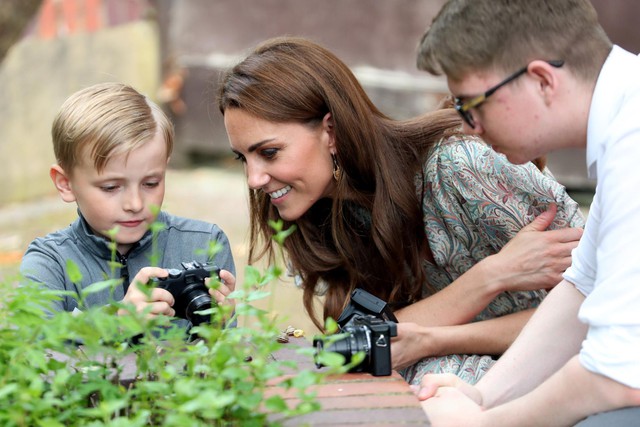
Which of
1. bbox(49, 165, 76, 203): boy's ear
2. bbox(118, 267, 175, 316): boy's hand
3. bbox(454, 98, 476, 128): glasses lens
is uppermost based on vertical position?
bbox(49, 165, 76, 203): boy's ear

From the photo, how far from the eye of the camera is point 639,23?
275 inches

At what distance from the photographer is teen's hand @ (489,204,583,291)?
10.0ft

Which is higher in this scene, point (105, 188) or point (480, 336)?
point (105, 188)

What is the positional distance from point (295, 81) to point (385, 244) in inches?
22.8

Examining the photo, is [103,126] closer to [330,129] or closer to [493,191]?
[330,129]

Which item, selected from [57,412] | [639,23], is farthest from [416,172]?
[639,23]

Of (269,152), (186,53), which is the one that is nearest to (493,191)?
(269,152)

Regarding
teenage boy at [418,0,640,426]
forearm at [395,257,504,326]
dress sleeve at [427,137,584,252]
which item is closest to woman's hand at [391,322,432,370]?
forearm at [395,257,504,326]

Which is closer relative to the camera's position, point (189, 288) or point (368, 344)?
point (368, 344)

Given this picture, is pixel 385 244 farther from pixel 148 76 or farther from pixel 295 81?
pixel 148 76

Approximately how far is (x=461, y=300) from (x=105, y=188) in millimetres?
1138

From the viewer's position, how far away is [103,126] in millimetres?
3029

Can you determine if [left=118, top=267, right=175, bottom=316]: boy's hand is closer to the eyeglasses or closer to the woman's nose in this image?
the woman's nose

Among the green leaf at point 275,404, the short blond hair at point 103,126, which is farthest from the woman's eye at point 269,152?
the green leaf at point 275,404
